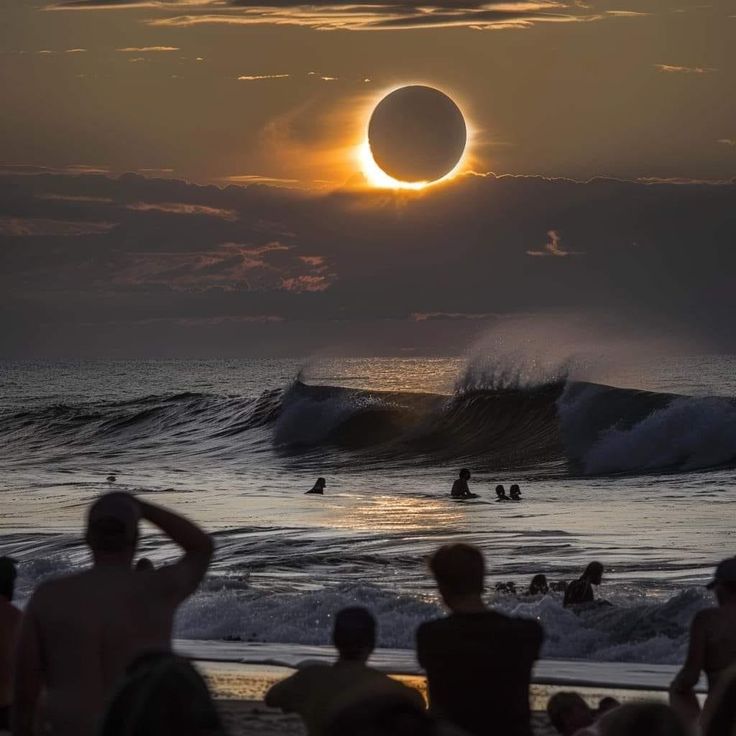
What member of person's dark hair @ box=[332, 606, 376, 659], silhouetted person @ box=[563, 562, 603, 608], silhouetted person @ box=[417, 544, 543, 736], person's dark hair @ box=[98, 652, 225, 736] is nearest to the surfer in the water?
silhouetted person @ box=[563, 562, 603, 608]

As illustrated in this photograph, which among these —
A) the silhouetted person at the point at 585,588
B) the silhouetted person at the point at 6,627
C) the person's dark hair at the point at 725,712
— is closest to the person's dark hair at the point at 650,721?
the person's dark hair at the point at 725,712

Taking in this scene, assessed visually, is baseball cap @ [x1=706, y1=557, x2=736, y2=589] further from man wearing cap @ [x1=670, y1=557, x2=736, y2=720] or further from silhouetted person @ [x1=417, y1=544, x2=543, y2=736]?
silhouetted person @ [x1=417, y1=544, x2=543, y2=736]

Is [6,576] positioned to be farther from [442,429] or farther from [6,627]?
[442,429]

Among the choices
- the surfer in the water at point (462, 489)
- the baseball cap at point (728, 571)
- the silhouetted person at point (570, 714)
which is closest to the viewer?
the baseball cap at point (728, 571)

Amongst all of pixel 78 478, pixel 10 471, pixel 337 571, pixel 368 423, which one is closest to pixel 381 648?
pixel 337 571

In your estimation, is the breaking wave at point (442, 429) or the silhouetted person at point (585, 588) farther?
the breaking wave at point (442, 429)

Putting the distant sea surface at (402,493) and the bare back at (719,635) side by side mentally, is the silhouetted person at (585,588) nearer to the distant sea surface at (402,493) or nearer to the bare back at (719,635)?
the distant sea surface at (402,493)

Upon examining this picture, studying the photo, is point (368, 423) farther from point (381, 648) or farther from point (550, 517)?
point (381, 648)
